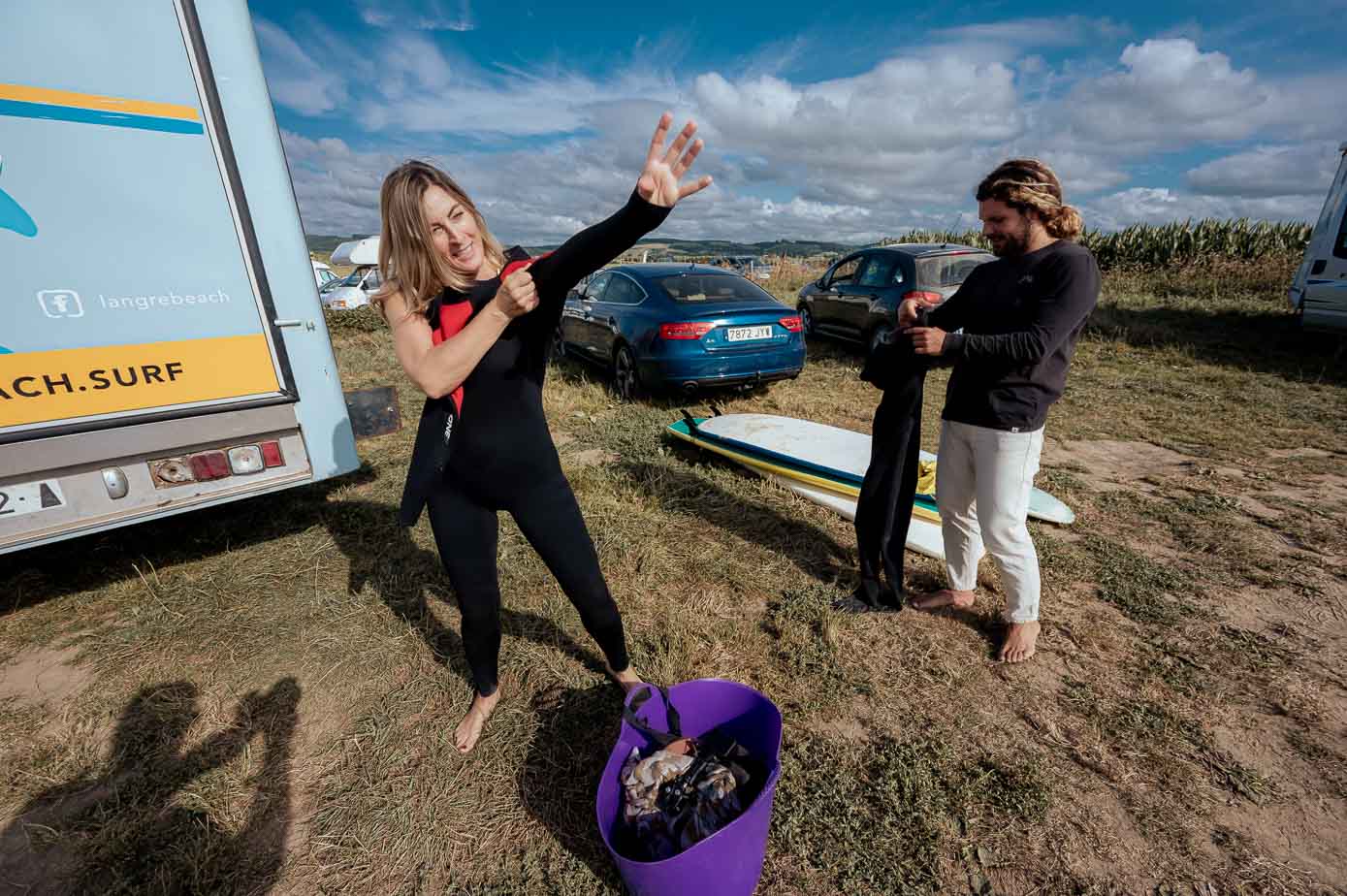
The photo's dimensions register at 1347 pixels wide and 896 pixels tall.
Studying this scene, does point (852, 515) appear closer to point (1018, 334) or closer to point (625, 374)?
point (1018, 334)

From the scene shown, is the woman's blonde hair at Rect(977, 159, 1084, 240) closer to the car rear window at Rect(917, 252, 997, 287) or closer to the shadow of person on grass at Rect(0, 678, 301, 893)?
the shadow of person on grass at Rect(0, 678, 301, 893)

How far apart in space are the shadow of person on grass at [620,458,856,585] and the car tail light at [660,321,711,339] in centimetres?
144

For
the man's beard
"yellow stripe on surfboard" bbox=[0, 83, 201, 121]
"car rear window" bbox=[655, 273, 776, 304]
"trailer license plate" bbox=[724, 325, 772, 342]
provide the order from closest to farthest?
"yellow stripe on surfboard" bbox=[0, 83, 201, 121] → the man's beard → "trailer license plate" bbox=[724, 325, 772, 342] → "car rear window" bbox=[655, 273, 776, 304]

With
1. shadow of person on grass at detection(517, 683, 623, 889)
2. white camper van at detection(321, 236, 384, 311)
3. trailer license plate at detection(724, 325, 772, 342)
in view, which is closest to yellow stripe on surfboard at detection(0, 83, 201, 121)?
shadow of person on grass at detection(517, 683, 623, 889)

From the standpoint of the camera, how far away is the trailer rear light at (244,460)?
2666mm

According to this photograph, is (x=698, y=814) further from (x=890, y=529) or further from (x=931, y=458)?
(x=931, y=458)

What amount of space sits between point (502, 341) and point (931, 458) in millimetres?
3258

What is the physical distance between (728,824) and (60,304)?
3058mm

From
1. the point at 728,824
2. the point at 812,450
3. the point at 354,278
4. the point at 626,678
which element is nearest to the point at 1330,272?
the point at 812,450

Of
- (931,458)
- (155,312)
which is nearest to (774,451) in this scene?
(931,458)

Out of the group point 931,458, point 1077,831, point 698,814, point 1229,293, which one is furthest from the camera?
point 1229,293

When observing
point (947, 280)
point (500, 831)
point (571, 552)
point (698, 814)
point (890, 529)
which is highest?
point (947, 280)

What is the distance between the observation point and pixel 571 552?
6.35 feet

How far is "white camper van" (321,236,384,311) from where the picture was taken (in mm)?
15086
